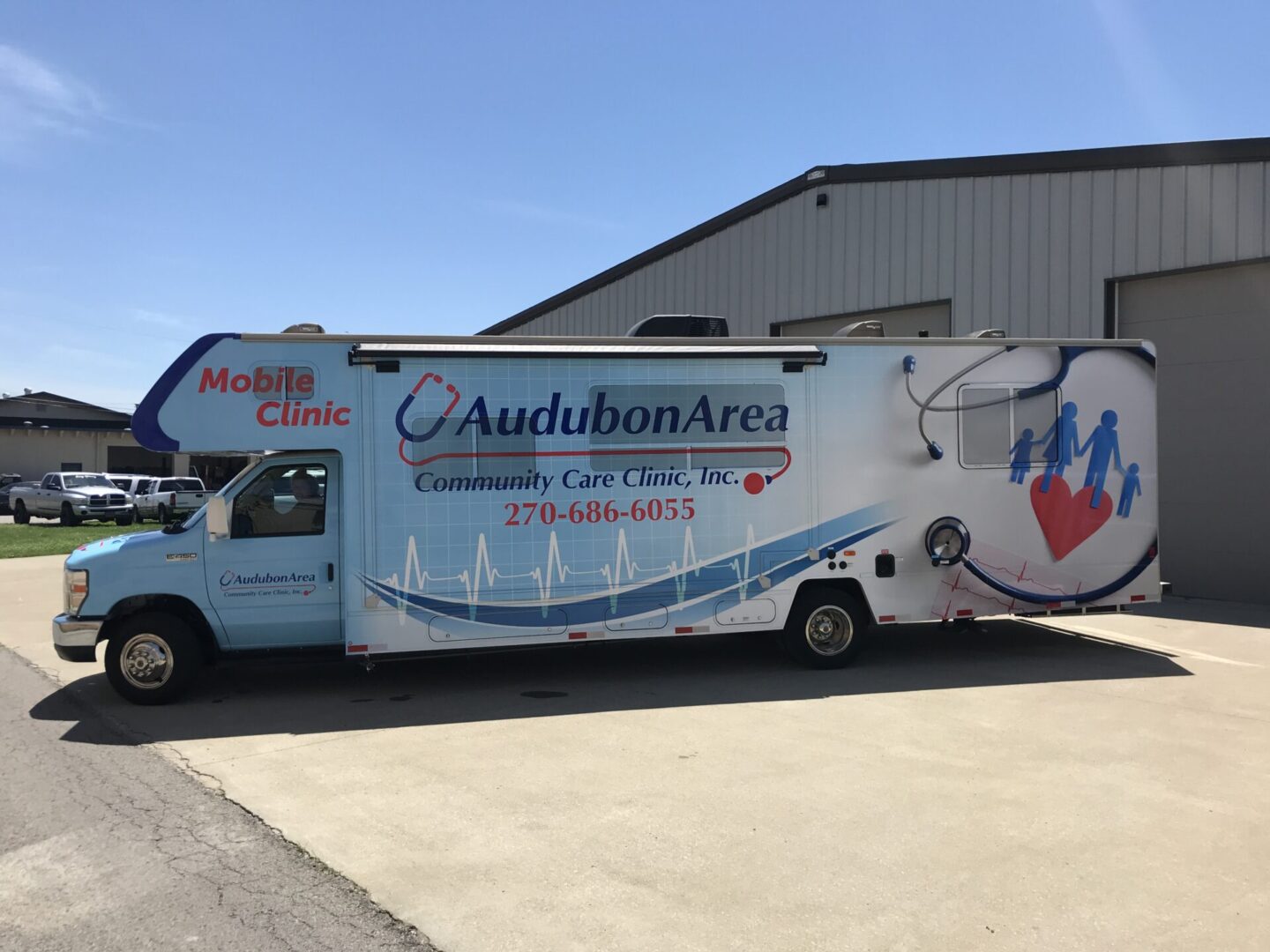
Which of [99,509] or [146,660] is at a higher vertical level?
[99,509]

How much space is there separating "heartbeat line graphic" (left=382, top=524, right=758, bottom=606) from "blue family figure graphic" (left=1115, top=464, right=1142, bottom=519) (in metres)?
3.80

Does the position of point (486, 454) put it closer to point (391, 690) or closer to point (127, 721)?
point (391, 690)

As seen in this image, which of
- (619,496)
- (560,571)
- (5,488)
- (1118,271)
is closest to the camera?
(560,571)

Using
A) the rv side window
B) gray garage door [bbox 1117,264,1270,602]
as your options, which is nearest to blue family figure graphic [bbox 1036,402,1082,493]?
the rv side window

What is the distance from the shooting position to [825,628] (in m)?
8.69

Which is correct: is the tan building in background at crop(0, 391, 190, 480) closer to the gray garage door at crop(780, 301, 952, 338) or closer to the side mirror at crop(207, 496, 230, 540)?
the gray garage door at crop(780, 301, 952, 338)

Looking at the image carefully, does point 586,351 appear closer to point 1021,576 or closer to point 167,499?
point 1021,576

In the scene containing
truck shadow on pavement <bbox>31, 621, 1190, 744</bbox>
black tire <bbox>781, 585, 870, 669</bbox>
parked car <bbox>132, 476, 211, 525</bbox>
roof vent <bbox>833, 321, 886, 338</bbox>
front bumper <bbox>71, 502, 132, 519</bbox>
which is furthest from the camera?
parked car <bbox>132, 476, 211, 525</bbox>

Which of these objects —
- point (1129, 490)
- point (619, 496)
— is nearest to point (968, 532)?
point (1129, 490)

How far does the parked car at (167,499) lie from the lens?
32.8m

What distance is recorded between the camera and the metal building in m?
12.5

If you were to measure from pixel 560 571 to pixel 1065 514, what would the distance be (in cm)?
497

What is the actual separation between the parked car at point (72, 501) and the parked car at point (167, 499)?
2.31 ft

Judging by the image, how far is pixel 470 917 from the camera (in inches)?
155
